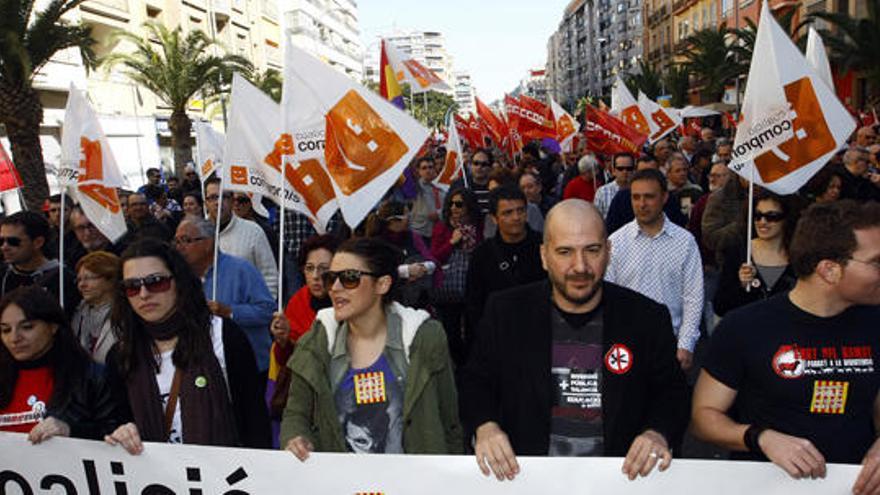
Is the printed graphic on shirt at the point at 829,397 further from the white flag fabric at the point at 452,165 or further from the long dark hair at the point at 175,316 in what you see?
the white flag fabric at the point at 452,165

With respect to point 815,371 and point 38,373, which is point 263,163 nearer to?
point 38,373

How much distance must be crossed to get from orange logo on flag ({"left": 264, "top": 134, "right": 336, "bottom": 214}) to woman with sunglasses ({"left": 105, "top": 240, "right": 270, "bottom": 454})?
6.84ft

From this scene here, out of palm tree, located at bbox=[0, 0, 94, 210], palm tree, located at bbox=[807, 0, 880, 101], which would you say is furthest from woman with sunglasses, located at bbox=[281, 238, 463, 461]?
palm tree, located at bbox=[807, 0, 880, 101]

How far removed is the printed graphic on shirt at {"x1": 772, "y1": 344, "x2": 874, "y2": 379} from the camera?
2.31 m

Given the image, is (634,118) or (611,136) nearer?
(611,136)

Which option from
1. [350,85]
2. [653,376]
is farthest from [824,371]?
[350,85]

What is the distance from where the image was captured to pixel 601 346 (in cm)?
245

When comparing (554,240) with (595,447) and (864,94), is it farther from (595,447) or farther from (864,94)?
(864,94)

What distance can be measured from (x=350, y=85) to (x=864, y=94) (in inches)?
1385

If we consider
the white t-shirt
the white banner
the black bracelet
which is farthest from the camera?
the white t-shirt

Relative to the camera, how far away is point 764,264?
4352 mm

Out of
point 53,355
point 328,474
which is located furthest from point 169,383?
point 328,474

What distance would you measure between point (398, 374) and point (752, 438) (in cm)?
Result: 124

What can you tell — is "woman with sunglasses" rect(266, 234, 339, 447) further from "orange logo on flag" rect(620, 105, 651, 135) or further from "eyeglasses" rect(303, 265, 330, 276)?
"orange logo on flag" rect(620, 105, 651, 135)
